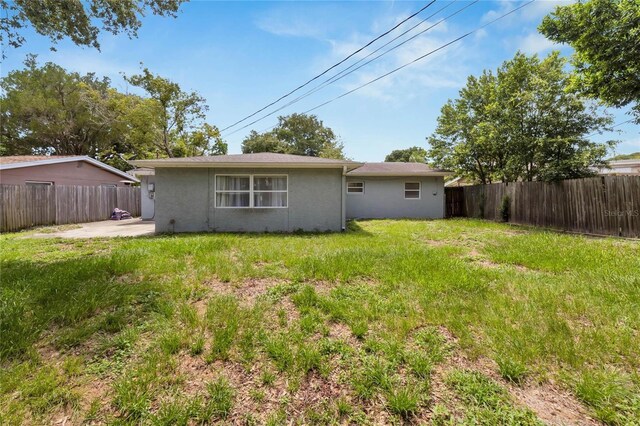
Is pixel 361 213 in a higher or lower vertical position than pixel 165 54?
lower

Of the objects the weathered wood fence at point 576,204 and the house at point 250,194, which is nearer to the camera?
the weathered wood fence at point 576,204

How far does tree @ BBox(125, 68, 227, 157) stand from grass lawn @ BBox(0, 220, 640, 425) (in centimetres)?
1900

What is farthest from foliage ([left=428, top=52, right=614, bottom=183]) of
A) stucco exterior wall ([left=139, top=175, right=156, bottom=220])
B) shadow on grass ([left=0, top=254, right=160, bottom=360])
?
stucco exterior wall ([left=139, top=175, right=156, bottom=220])

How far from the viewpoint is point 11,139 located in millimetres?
24141

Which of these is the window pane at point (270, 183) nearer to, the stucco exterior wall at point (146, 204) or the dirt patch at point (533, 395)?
the dirt patch at point (533, 395)

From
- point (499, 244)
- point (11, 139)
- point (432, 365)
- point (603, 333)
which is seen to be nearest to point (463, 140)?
point (499, 244)

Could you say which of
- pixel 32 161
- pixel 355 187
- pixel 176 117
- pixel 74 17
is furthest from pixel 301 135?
pixel 74 17

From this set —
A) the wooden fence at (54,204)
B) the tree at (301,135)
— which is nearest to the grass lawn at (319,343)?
the wooden fence at (54,204)

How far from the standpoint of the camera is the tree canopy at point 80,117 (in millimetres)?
20750

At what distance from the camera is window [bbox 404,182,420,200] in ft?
47.7

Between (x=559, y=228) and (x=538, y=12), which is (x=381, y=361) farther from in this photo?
(x=538, y=12)

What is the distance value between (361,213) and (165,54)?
421 inches

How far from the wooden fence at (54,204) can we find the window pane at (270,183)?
902 cm

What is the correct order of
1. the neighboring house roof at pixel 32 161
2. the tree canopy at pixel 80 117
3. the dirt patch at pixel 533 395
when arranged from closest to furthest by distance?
the dirt patch at pixel 533 395 → the neighboring house roof at pixel 32 161 → the tree canopy at pixel 80 117
